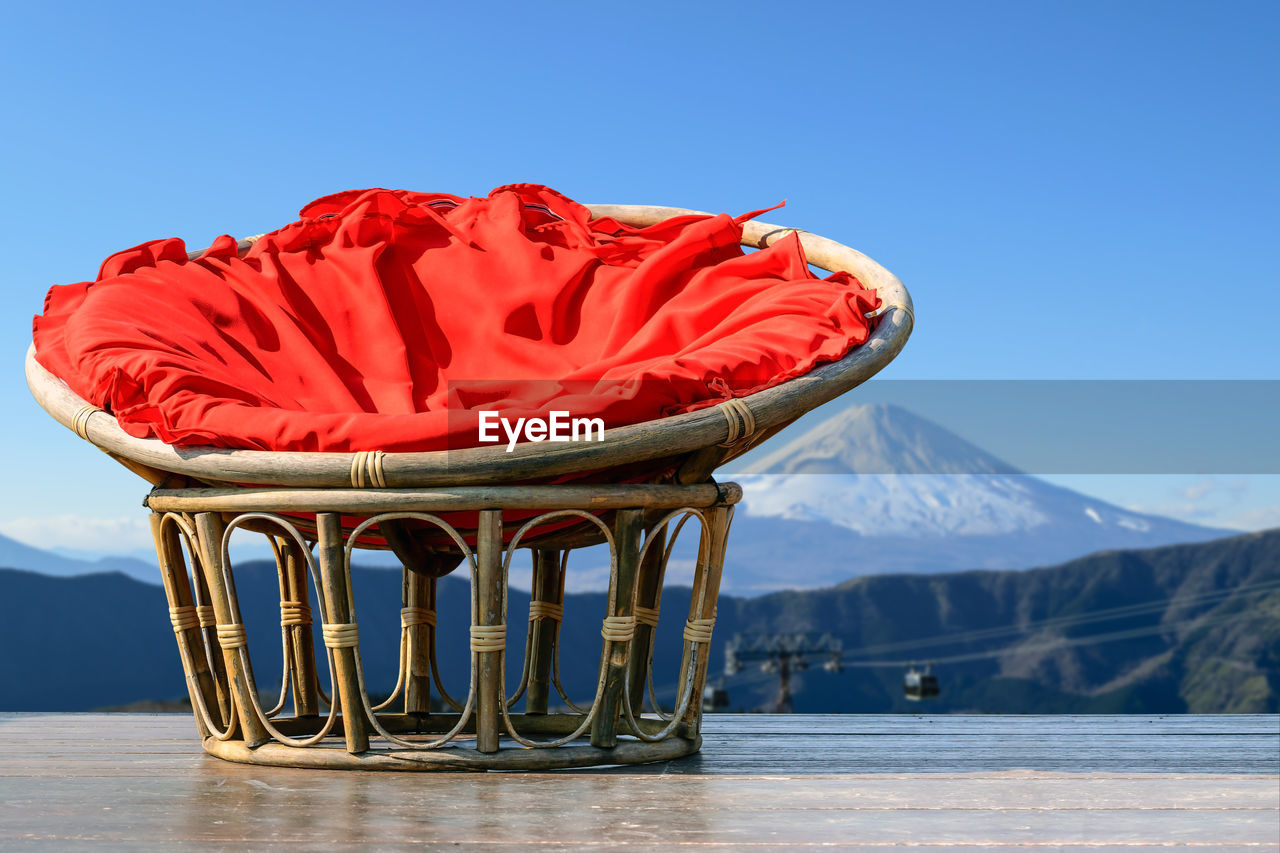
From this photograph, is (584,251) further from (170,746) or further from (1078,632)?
(1078,632)

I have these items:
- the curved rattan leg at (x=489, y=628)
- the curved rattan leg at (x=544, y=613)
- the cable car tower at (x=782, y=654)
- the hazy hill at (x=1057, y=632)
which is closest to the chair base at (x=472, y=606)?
the curved rattan leg at (x=489, y=628)

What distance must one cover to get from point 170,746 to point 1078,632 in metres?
64.7

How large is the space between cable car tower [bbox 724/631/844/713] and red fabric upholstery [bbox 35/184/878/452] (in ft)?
52.5

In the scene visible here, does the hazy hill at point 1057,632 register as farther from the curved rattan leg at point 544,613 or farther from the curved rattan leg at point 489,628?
the curved rattan leg at point 489,628

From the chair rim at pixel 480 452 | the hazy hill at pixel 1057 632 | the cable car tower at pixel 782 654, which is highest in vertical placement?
the chair rim at pixel 480 452

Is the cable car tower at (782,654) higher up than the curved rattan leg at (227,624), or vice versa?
the curved rattan leg at (227,624)

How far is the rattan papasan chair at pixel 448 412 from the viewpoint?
5.43ft

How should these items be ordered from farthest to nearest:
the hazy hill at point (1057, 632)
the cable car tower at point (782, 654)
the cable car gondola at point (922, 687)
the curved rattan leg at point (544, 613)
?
the hazy hill at point (1057, 632), the cable car tower at point (782, 654), the cable car gondola at point (922, 687), the curved rattan leg at point (544, 613)

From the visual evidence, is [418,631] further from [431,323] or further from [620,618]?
[620,618]

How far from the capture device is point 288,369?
6.86ft

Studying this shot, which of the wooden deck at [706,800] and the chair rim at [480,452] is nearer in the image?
the wooden deck at [706,800]

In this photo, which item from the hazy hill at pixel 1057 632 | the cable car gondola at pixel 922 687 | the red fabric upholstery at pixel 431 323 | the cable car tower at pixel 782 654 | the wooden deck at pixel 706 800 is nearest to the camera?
the wooden deck at pixel 706 800

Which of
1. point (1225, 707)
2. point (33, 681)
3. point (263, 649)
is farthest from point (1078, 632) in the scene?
point (33, 681)

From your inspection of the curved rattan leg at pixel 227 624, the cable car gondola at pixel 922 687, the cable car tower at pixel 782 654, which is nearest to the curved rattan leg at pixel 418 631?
the curved rattan leg at pixel 227 624
